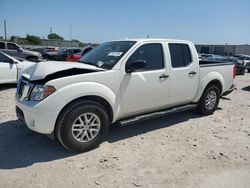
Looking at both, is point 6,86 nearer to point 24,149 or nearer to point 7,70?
point 7,70

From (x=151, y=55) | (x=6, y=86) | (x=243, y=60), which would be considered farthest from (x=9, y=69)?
(x=243, y=60)

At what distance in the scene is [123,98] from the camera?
408cm

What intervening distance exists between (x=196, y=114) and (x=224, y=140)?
5.14ft

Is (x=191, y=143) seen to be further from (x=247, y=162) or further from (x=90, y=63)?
(x=90, y=63)

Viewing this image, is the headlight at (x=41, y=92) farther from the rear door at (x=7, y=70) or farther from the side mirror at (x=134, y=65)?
the rear door at (x=7, y=70)

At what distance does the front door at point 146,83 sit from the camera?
412 cm

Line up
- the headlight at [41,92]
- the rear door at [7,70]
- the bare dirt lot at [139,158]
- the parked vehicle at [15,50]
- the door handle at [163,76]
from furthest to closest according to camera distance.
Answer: the parked vehicle at [15,50], the rear door at [7,70], the door handle at [163,76], the headlight at [41,92], the bare dirt lot at [139,158]

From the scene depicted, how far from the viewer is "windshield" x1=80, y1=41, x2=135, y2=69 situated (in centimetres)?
413

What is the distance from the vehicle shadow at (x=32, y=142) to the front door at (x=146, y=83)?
0.56 meters

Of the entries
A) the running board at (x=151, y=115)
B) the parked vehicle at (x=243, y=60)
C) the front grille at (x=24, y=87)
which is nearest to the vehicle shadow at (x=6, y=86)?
the front grille at (x=24, y=87)

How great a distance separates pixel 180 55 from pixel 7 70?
6.08 meters

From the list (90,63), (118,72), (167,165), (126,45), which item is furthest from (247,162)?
(90,63)

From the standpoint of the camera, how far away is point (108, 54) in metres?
4.39

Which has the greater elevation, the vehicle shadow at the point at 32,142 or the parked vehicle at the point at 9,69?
the parked vehicle at the point at 9,69
